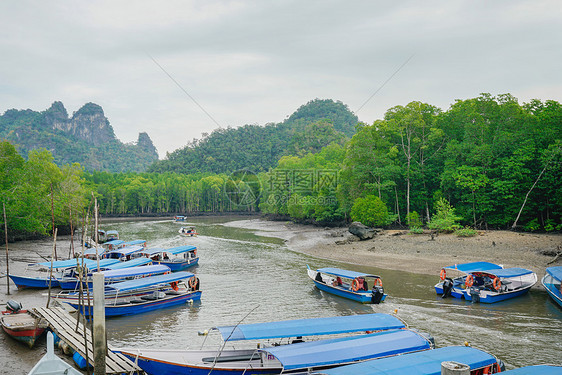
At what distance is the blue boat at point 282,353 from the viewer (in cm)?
1238

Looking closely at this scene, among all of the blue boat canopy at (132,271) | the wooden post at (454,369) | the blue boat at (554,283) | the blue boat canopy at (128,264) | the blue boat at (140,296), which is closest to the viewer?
the wooden post at (454,369)

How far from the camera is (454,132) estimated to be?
52781 millimetres

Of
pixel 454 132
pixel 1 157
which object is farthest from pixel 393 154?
pixel 1 157

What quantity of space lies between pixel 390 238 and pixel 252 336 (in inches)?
1408

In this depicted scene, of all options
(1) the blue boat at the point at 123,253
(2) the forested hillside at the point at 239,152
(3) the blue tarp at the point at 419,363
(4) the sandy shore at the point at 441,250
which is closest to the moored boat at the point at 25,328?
(3) the blue tarp at the point at 419,363

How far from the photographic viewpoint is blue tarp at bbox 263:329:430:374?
39.7 ft

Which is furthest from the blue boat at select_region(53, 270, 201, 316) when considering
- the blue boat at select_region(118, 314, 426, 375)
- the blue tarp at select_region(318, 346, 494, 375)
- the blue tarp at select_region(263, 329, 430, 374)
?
the blue tarp at select_region(318, 346, 494, 375)

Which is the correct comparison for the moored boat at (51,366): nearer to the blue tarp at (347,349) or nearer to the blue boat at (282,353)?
the blue boat at (282,353)

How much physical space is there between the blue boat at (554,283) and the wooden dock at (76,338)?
923 inches

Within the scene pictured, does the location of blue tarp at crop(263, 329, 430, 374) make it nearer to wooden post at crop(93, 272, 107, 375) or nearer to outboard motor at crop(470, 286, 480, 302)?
wooden post at crop(93, 272, 107, 375)

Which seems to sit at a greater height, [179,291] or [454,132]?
[454,132]

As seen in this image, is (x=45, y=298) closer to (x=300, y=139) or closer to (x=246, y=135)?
(x=300, y=139)

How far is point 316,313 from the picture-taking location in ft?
73.3

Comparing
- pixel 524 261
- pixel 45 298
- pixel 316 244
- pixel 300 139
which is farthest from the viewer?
pixel 300 139
